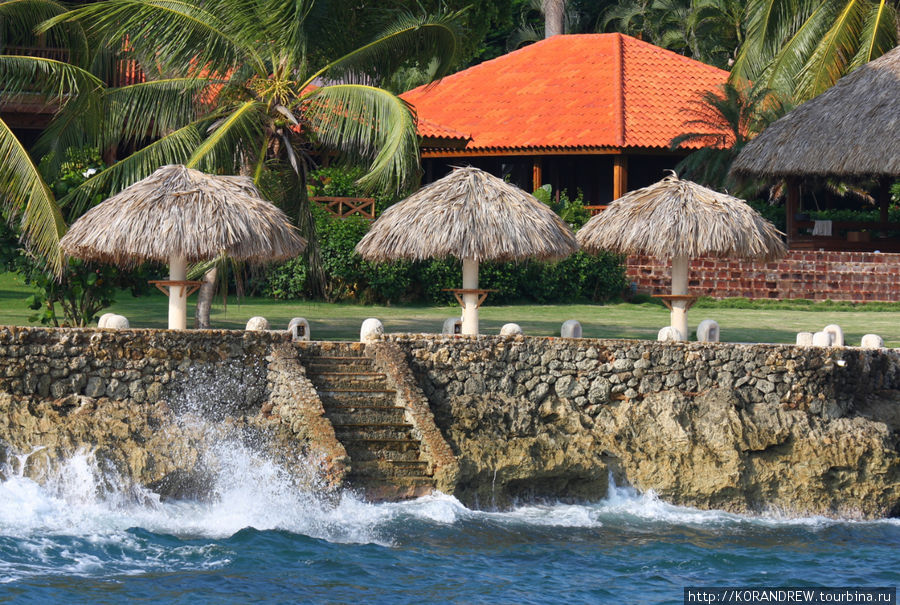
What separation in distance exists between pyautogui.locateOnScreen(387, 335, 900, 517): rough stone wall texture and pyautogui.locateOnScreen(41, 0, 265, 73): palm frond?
4664mm

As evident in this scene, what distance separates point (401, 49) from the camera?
17641 mm

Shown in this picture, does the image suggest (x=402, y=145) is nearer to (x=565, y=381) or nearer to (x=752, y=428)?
(x=565, y=381)

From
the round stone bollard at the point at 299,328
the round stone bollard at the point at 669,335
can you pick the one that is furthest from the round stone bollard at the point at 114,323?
the round stone bollard at the point at 669,335

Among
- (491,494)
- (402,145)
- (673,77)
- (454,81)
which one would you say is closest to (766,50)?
(673,77)

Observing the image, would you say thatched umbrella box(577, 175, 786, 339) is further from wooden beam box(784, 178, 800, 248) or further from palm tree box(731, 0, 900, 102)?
palm tree box(731, 0, 900, 102)

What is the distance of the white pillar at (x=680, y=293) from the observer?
16.4 metres

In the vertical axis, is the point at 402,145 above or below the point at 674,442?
above

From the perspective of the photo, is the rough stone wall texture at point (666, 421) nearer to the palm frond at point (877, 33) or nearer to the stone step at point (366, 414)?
the stone step at point (366, 414)

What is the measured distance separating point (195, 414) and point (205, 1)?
5980mm

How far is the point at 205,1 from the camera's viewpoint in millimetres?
17031

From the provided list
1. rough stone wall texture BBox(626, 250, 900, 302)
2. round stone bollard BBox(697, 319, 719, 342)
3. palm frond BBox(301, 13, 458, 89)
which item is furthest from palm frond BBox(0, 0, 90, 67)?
rough stone wall texture BBox(626, 250, 900, 302)

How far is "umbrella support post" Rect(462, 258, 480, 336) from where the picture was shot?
1580cm

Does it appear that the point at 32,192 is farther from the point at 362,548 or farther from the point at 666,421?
the point at 666,421

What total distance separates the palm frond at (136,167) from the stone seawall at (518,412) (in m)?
2.89
